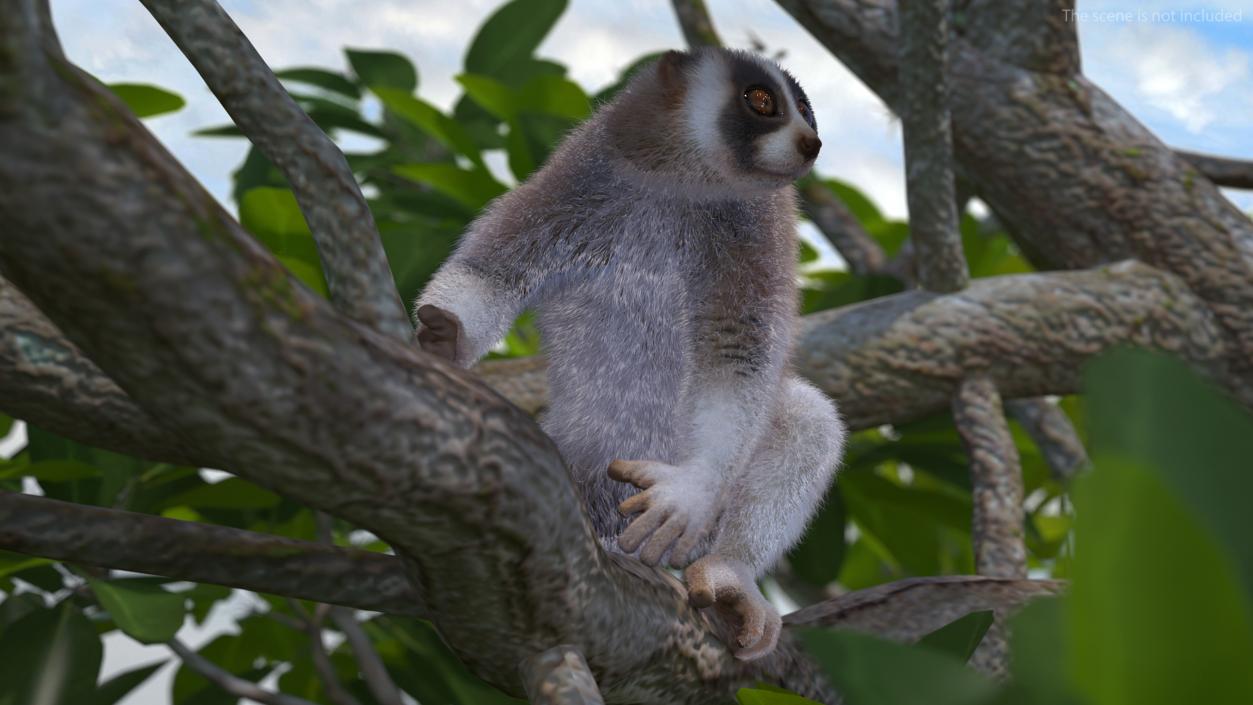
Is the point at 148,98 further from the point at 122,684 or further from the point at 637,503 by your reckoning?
the point at 637,503

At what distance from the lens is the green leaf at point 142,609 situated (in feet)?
5.40

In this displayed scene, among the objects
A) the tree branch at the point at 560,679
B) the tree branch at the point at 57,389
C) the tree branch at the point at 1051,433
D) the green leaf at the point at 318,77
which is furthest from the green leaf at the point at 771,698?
the green leaf at the point at 318,77

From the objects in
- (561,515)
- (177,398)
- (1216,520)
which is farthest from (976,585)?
(177,398)

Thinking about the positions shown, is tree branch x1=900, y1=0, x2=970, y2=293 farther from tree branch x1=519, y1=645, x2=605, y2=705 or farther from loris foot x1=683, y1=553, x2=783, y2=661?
tree branch x1=519, y1=645, x2=605, y2=705

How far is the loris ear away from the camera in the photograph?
1699mm

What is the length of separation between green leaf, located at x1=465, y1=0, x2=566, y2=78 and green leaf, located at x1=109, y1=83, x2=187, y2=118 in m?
0.93

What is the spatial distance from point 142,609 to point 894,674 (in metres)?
1.28

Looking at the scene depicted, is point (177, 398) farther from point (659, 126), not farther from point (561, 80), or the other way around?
point (561, 80)

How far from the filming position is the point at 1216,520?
2.27 feet

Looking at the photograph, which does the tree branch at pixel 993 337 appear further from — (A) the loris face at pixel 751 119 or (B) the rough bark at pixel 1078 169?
(A) the loris face at pixel 751 119

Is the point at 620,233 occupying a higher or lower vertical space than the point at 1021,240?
lower

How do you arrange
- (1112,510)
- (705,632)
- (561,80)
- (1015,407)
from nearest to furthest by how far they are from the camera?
(1112,510)
(705,632)
(561,80)
(1015,407)

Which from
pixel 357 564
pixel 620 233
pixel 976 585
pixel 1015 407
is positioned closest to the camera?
pixel 357 564

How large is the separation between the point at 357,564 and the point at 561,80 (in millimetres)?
1421
